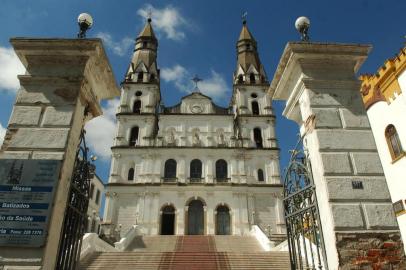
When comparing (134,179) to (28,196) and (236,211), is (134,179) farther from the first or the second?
(28,196)

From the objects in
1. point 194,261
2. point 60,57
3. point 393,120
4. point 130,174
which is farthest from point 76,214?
point 130,174

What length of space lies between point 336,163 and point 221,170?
2230cm

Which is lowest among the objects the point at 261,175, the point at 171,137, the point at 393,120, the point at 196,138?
the point at 393,120

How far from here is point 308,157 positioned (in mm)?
4676

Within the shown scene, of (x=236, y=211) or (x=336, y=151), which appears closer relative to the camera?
(x=336, y=151)

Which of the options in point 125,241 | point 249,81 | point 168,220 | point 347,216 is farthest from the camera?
point 249,81

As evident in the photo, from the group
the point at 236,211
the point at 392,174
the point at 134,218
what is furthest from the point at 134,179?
the point at 392,174

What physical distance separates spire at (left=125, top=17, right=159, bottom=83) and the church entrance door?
13.2 metres

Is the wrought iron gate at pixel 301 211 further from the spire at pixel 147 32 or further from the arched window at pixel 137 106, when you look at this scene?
the spire at pixel 147 32

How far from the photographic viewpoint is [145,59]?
108 ft

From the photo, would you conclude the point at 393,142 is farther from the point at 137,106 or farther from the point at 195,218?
the point at 137,106

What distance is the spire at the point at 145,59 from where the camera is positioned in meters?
31.4

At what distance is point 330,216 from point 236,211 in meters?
21.0

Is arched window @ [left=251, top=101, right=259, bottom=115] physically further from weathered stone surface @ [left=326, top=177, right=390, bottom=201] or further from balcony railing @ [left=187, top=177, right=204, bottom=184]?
weathered stone surface @ [left=326, top=177, right=390, bottom=201]
